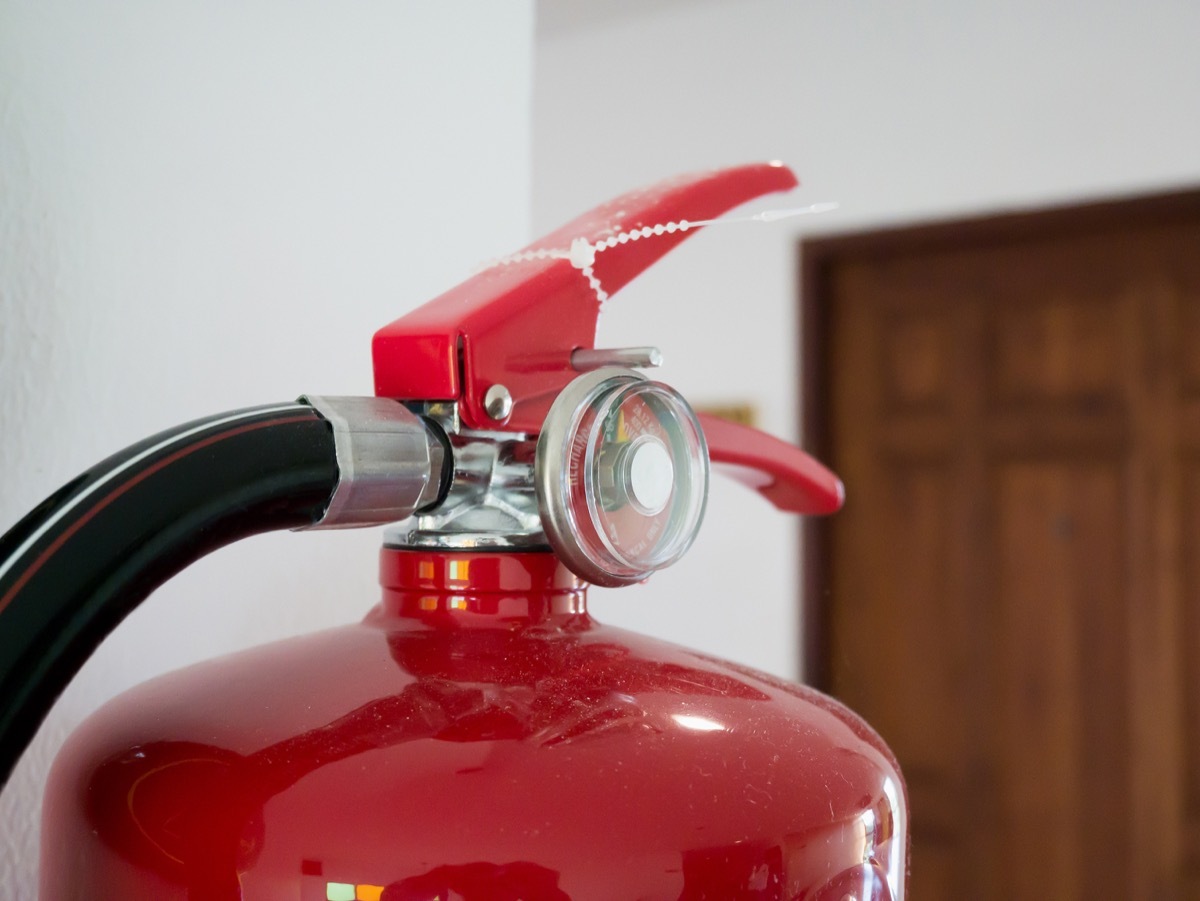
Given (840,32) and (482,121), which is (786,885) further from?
(840,32)

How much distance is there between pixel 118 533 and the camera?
8.7 inches

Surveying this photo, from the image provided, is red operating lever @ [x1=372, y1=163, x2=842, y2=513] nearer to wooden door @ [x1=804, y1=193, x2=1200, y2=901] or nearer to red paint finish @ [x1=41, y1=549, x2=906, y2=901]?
red paint finish @ [x1=41, y1=549, x2=906, y2=901]

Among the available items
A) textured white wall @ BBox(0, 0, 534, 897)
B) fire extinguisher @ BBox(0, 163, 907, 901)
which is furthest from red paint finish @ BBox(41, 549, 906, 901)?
textured white wall @ BBox(0, 0, 534, 897)


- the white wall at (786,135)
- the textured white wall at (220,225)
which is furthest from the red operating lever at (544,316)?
the white wall at (786,135)

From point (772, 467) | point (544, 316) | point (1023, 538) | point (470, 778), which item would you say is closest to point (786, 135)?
point (1023, 538)

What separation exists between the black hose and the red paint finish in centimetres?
4

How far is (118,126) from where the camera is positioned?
1.24ft

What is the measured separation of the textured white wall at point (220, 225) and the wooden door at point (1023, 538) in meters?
1.61

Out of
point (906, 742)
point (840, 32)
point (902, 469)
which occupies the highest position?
point (840, 32)

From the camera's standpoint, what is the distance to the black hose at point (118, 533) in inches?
8.4

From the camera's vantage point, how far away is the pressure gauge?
271 millimetres

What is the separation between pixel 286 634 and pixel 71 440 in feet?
0.44

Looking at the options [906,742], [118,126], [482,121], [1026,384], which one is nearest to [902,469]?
[1026,384]

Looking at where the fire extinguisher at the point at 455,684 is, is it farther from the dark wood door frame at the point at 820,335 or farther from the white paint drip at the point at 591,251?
the dark wood door frame at the point at 820,335
